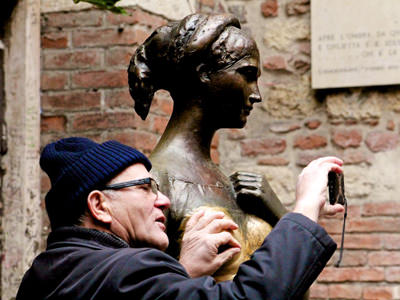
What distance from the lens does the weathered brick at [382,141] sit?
512 cm

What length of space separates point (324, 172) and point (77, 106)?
2628 mm

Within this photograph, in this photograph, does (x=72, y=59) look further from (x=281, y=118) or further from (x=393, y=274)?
(x=393, y=274)

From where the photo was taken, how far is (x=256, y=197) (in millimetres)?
2518

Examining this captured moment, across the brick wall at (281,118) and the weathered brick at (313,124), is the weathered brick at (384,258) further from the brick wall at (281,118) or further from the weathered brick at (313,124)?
the weathered brick at (313,124)

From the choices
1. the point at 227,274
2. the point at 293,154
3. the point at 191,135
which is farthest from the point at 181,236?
the point at 293,154

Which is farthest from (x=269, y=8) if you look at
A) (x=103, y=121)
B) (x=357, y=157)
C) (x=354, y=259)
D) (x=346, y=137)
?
(x=354, y=259)

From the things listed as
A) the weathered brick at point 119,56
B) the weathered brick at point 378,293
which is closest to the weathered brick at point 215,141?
the weathered brick at point 119,56

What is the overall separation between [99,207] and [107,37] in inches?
105

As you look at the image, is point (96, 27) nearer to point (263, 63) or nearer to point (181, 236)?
point (263, 63)

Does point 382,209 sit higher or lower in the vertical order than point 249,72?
lower

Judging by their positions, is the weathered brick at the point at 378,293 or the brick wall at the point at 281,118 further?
the weathered brick at the point at 378,293

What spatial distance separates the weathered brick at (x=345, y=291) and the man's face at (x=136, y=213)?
3130 mm

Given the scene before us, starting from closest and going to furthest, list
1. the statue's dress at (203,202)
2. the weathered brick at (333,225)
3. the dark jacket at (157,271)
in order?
1. the dark jacket at (157,271)
2. the statue's dress at (203,202)
3. the weathered brick at (333,225)

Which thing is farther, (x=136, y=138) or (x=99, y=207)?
(x=136, y=138)
